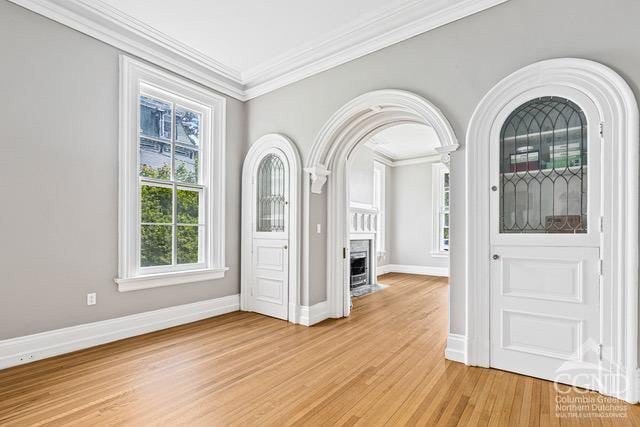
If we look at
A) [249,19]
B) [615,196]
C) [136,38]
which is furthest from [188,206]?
[615,196]

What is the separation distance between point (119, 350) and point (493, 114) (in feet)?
12.8

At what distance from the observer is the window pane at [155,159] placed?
371 centimetres

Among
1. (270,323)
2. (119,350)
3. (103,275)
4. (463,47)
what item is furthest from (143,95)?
(463,47)

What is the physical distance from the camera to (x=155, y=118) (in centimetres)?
384

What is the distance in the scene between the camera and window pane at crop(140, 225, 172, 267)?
12.1ft

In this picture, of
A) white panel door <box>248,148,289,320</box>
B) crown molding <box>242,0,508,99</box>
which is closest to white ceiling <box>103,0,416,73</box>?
crown molding <box>242,0,508,99</box>

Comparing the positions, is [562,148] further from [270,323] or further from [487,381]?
[270,323]

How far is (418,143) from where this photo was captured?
23.7 feet

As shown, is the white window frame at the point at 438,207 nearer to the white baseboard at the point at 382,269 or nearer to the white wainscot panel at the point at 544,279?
the white baseboard at the point at 382,269

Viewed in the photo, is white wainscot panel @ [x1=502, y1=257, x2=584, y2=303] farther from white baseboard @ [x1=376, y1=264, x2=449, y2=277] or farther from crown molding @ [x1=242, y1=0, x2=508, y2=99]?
white baseboard @ [x1=376, y1=264, x2=449, y2=277]

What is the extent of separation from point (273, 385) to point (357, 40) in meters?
3.36

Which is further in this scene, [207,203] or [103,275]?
[207,203]

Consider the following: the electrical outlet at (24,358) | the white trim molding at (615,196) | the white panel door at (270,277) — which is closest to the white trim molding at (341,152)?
the white panel door at (270,277)

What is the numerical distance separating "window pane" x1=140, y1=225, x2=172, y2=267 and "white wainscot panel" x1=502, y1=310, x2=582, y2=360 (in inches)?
139
